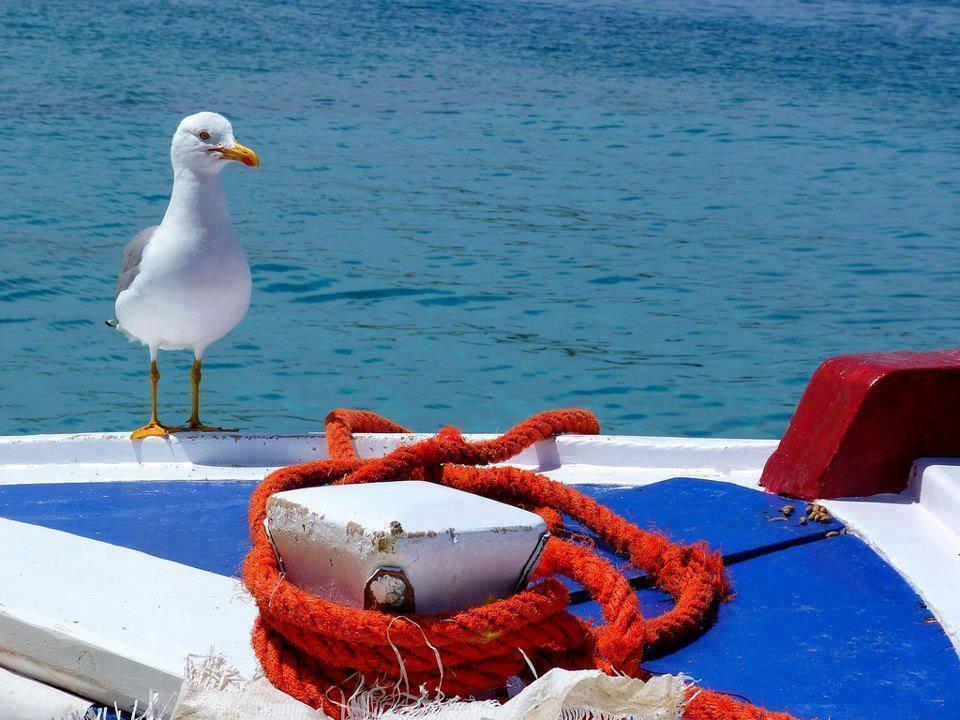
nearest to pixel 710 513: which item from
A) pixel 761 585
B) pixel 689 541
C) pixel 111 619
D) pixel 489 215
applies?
pixel 689 541

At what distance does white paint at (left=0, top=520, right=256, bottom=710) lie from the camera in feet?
4.52

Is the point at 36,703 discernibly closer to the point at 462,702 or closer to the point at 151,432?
the point at 462,702

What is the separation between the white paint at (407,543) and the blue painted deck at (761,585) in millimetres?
362

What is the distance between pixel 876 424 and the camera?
2.10 m

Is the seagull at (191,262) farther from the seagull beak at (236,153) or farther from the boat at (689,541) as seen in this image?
the boat at (689,541)

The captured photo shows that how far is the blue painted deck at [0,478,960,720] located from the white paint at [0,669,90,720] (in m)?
0.43

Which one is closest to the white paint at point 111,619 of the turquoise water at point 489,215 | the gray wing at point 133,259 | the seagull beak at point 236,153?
the gray wing at point 133,259

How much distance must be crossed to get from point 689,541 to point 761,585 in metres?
0.17

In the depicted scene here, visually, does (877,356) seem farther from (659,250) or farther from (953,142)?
(953,142)

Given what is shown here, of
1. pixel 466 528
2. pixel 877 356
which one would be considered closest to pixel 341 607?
pixel 466 528

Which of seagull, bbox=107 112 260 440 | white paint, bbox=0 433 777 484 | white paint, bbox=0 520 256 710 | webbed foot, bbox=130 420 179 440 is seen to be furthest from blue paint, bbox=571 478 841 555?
seagull, bbox=107 112 260 440

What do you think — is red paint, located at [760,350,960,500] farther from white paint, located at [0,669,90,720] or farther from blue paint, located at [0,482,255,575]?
white paint, located at [0,669,90,720]

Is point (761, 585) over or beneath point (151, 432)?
over

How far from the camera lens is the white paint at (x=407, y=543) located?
126 centimetres
